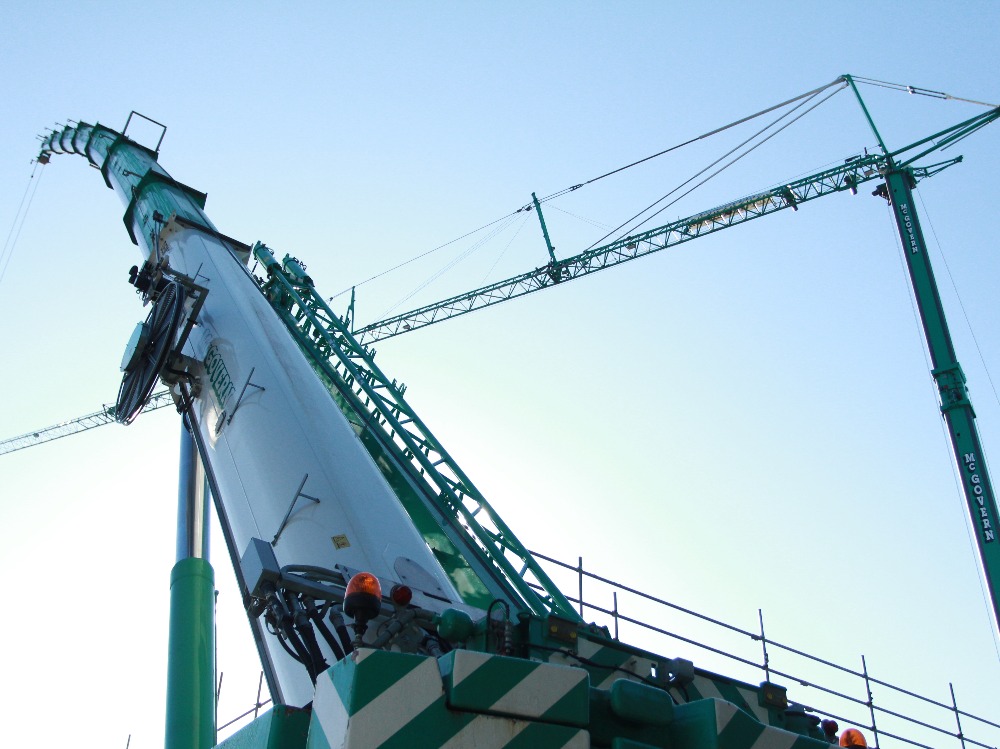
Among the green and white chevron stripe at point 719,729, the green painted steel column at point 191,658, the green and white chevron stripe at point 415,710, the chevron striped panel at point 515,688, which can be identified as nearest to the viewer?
the green and white chevron stripe at point 415,710

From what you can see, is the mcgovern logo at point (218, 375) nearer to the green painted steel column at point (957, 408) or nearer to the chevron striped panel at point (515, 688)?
the chevron striped panel at point (515, 688)

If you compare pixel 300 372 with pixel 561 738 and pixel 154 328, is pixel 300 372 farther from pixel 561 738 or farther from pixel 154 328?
pixel 561 738

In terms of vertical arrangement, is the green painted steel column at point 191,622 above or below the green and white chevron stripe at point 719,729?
above

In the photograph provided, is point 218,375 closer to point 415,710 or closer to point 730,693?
point 730,693

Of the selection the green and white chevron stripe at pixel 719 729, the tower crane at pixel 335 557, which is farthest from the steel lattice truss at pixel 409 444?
the green and white chevron stripe at pixel 719 729

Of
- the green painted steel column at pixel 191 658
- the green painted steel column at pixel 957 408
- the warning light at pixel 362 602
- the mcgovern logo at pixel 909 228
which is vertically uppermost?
the mcgovern logo at pixel 909 228

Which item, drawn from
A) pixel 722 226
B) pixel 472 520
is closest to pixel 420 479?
pixel 472 520

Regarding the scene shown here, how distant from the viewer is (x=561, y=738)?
3.24m

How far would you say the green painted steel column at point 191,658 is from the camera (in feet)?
23.9

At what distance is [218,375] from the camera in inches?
314

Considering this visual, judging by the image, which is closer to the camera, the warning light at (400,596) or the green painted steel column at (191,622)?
→ the warning light at (400,596)

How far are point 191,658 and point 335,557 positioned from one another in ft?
9.19

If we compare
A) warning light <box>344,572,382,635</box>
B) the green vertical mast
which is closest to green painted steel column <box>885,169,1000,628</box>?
the green vertical mast

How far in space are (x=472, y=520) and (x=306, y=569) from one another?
6.40 metres
